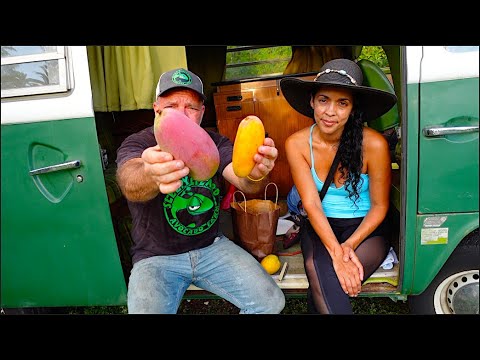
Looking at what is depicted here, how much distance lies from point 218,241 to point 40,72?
48.2 inches

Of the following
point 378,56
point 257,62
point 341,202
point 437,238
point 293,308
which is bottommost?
point 293,308

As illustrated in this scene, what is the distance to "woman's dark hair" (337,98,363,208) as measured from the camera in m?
1.93

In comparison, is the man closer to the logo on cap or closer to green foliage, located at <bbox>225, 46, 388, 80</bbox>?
the logo on cap

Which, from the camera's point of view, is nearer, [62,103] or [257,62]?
[62,103]

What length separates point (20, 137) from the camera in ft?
5.84

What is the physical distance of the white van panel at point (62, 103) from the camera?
1729 millimetres

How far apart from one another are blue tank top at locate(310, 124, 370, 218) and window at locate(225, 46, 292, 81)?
134cm

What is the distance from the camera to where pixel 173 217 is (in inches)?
73.2

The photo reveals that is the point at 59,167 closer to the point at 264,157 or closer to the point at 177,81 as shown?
the point at 177,81

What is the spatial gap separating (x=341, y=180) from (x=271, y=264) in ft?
2.10

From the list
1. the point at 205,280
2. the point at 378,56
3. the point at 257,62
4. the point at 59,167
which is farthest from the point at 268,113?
the point at 59,167

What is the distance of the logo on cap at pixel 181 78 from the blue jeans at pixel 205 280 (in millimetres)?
849

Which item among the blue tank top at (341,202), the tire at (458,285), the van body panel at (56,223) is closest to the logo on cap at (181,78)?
the van body panel at (56,223)
